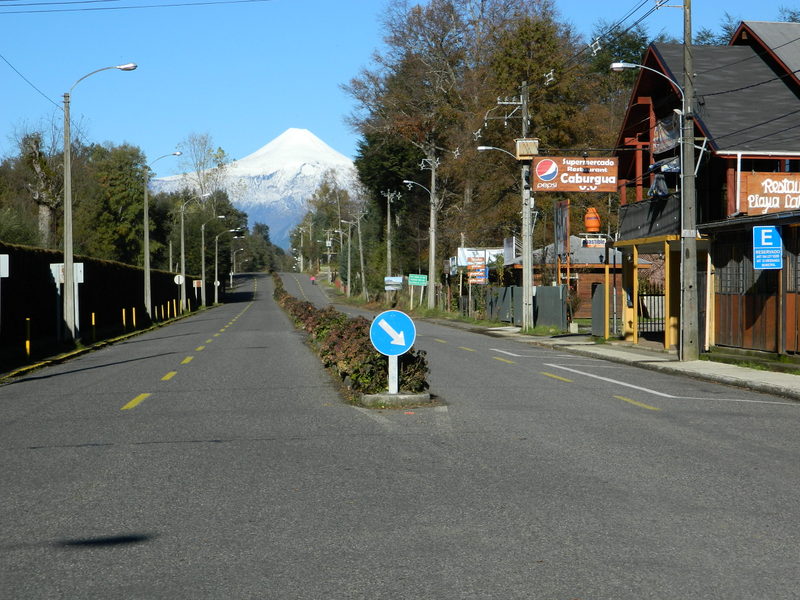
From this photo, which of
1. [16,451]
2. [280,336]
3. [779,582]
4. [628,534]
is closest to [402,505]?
[628,534]

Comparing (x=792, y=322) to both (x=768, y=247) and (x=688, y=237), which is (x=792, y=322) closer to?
(x=768, y=247)

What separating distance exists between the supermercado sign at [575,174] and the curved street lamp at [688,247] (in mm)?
8292

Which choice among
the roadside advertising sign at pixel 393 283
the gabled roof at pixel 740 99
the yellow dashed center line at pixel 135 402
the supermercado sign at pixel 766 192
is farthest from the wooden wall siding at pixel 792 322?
the roadside advertising sign at pixel 393 283

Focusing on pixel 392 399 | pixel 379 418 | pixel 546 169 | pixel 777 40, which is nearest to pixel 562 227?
pixel 546 169

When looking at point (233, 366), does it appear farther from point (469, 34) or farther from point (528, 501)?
point (469, 34)

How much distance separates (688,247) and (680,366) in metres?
3.23

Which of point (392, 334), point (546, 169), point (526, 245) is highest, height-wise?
point (546, 169)

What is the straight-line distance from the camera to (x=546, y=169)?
33.4 m

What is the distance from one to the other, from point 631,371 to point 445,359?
4.62 metres

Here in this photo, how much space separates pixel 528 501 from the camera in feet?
24.6

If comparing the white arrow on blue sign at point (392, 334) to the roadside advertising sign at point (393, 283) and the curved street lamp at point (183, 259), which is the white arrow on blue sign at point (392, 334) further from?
the roadside advertising sign at point (393, 283)

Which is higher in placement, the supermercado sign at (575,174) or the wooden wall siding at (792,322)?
the supermercado sign at (575,174)

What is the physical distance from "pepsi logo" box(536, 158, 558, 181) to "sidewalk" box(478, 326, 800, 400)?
230 inches

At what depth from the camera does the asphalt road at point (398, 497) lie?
554cm
